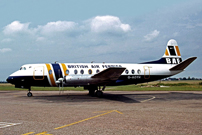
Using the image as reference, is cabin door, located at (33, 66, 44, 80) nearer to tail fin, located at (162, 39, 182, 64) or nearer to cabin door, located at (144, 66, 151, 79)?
cabin door, located at (144, 66, 151, 79)

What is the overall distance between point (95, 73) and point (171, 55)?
11.3 meters

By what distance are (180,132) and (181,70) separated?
20.5 m

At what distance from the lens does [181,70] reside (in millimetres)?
26156

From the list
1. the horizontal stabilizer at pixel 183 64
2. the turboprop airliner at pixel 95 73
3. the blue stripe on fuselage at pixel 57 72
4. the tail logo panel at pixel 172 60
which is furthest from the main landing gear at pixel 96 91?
the tail logo panel at pixel 172 60

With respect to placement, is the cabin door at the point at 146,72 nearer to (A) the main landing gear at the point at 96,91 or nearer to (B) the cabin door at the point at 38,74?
(A) the main landing gear at the point at 96,91

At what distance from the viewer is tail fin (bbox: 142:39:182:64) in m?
27.0

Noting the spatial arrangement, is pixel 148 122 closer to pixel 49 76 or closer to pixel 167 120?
pixel 167 120

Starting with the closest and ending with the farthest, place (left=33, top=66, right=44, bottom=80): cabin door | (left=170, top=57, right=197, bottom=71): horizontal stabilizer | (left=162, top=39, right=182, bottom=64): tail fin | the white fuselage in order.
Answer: the white fuselage → (left=33, top=66, right=44, bottom=80): cabin door → (left=170, top=57, right=197, bottom=71): horizontal stabilizer → (left=162, top=39, right=182, bottom=64): tail fin

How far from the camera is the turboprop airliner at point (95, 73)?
20453 mm

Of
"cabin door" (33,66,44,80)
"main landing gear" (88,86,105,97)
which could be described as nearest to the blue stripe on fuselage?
"cabin door" (33,66,44,80)

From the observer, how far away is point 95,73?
2370 centimetres

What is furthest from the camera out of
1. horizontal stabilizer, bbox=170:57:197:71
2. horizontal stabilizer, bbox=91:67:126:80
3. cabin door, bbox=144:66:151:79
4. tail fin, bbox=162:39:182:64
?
tail fin, bbox=162:39:182:64

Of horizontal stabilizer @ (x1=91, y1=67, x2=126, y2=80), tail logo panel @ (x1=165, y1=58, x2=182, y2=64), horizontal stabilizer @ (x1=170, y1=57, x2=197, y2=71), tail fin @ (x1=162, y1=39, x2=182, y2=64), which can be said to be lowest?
horizontal stabilizer @ (x1=91, y1=67, x2=126, y2=80)

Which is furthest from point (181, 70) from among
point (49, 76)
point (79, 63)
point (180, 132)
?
point (180, 132)
